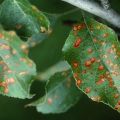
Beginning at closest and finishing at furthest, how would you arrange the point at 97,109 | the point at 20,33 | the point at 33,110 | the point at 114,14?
the point at 114,14 < the point at 20,33 < the point at 97,109 < the point at 33,110

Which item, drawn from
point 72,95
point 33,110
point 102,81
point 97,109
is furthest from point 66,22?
point 33,110

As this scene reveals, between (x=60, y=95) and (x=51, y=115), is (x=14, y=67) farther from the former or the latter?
(x=51, y=115)

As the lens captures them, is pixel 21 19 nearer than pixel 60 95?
Yes

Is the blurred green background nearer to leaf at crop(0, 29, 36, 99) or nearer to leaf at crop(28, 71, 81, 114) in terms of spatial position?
leaf at crop(28, 71, 81, 114)

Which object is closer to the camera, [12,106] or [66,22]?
[66,22]

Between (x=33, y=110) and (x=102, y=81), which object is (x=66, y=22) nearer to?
(x=102, y=81)

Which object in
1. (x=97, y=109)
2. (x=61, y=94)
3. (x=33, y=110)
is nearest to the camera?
(x=61, y=94)

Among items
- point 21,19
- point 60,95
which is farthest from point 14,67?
point 60,95
